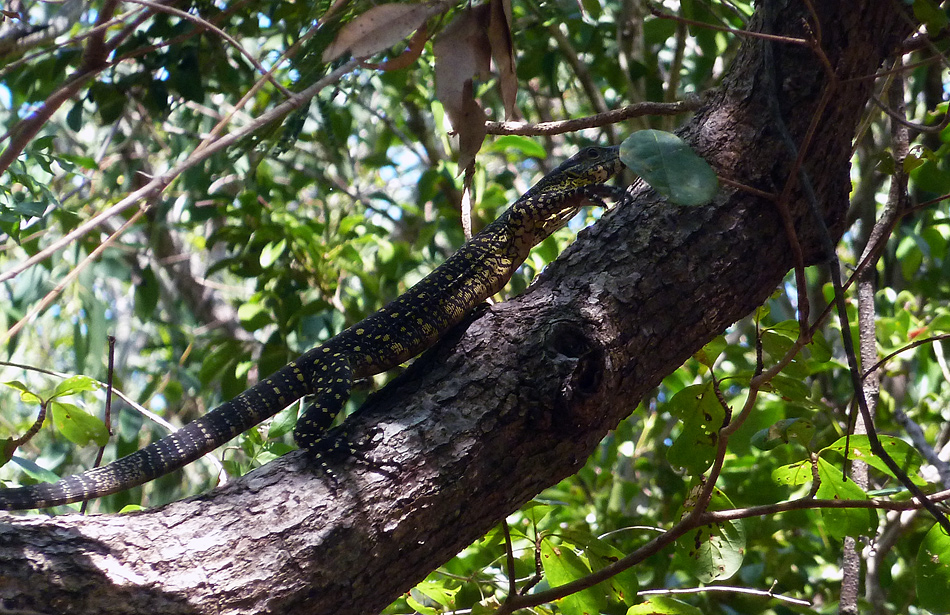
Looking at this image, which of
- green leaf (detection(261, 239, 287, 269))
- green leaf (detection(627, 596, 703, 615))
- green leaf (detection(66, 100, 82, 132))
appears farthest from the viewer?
green leaf (detection(261, 239, 287, 269))

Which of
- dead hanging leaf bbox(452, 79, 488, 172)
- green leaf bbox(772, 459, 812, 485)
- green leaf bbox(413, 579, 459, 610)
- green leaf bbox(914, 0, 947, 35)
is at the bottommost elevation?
green leaf bbox(772, 459, 812, 485)

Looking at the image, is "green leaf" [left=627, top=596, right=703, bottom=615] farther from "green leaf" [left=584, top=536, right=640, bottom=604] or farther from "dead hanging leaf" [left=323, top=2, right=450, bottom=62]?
"dead hanging leaf" [left=323, top=2, right=450, bottom=62]

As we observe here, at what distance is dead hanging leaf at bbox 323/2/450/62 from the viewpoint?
1910 mm

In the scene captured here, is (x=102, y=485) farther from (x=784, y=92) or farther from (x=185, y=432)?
(x=784, y=92)

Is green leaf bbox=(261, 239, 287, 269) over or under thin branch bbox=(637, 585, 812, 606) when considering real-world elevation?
over

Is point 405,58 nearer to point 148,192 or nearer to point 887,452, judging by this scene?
point 148,192

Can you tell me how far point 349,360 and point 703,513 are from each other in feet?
6.29

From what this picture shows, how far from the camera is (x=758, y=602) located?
4.28 m

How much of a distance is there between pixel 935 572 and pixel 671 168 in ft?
6.03

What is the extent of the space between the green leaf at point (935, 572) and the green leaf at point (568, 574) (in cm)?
112

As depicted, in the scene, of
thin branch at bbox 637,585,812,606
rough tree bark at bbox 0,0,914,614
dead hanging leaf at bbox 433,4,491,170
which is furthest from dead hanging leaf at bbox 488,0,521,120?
thin branch at bbox 637,585,812,606

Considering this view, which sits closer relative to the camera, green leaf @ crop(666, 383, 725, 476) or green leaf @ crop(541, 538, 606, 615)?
green leaf @ crop(541, 538, 606, 615)

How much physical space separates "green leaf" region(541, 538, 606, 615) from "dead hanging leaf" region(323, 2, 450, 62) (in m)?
2.14

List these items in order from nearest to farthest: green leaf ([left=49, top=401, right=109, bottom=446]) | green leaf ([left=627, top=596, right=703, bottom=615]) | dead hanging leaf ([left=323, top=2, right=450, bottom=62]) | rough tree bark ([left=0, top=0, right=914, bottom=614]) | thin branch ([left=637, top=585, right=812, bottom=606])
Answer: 1. dead hanging leaf ([left=323, top=2, right=450, bottom=62])
2. rough tree bark ([left=0, top=0, right=914, bottom=614])
3. green leaf ([left=627, top=596, right=703, bottom=615])
4. thin branch ([left=637, top=585, right=812, bottom=606])
5. green leaf ([left=49, top=401, right=109, bottom=446])
